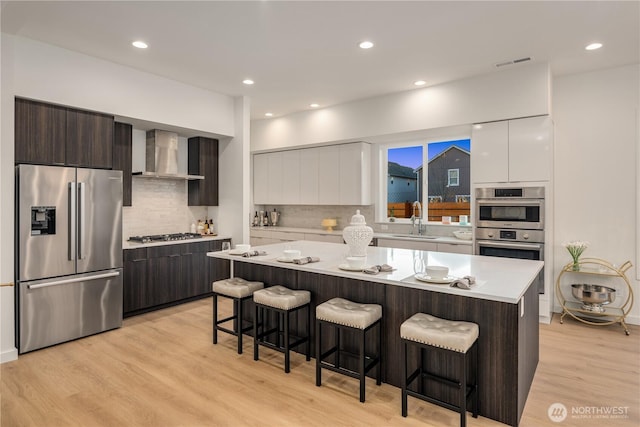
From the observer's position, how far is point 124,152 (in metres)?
4.59

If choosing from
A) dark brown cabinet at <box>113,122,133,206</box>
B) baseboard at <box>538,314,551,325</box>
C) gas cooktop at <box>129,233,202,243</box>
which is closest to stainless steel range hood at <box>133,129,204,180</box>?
dark brown cabinet at <box>113,122,133,206</box>

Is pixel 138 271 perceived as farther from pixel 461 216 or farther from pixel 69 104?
pixel 461 216

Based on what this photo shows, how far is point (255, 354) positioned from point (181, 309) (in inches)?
76.3

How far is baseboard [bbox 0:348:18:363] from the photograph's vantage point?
10.3 ft

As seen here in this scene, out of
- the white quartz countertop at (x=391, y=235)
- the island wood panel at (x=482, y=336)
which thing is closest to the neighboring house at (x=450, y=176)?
the white quartz countertop at (x=391, y=235)

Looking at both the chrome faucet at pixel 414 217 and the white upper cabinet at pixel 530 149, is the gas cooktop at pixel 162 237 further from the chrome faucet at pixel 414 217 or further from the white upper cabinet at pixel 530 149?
the white upper cabinet at pixel 530 149

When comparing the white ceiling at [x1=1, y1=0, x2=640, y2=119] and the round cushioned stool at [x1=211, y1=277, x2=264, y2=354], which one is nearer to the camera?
the white ceiling at [x1=1, y1=0, x2=640, y2=119]

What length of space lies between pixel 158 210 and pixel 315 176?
A: 254cm

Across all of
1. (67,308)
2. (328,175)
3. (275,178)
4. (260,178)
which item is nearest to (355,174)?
(328,175)

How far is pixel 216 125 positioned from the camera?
5.18m

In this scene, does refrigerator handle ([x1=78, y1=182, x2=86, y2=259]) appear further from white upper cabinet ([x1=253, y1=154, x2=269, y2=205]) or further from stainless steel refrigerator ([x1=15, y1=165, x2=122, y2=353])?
white upper cabinet ([x1=253, y1=154, x2=269, y2=205])

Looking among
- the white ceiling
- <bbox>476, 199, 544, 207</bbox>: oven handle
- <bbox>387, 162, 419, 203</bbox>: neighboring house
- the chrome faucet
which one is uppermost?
the white ceiling

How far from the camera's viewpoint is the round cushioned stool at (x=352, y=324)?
2506 mm

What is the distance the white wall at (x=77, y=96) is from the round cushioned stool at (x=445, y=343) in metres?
3.35
